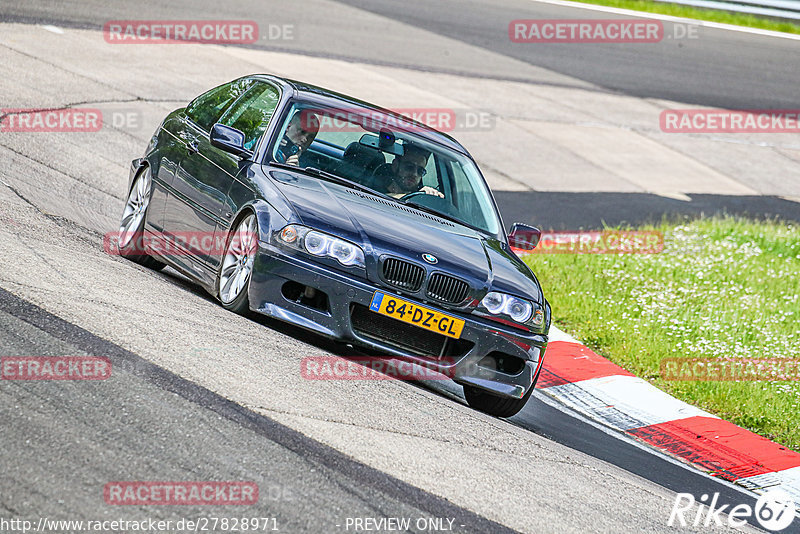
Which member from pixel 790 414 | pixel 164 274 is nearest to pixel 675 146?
pixel 790 414

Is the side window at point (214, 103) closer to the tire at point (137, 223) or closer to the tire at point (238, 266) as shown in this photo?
the tire at point (137, 223)

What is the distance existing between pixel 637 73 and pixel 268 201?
17.4 metres

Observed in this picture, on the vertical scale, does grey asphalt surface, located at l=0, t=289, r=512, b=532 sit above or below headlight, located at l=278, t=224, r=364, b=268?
below

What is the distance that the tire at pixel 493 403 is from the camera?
7105 mm

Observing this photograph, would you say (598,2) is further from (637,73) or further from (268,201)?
(268,201)

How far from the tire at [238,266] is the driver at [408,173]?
1.13 metres

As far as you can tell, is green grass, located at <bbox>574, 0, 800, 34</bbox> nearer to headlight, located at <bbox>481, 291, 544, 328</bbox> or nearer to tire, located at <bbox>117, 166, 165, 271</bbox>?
tire, located at <bbox>117, 166, 165, 271</bbox>

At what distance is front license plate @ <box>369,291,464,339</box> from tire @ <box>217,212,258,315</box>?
80cm

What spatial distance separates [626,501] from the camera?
5711mm

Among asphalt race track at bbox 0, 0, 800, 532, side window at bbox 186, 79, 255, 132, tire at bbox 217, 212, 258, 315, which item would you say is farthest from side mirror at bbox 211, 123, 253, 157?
asphalt race track at bbox 0, 0, 800, 532

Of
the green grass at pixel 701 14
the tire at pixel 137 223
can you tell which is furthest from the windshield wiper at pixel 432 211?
the green grass at pixel 701 14

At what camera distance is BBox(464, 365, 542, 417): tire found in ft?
23.3

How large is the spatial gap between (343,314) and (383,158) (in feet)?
5.47

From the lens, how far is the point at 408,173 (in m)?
7.83
